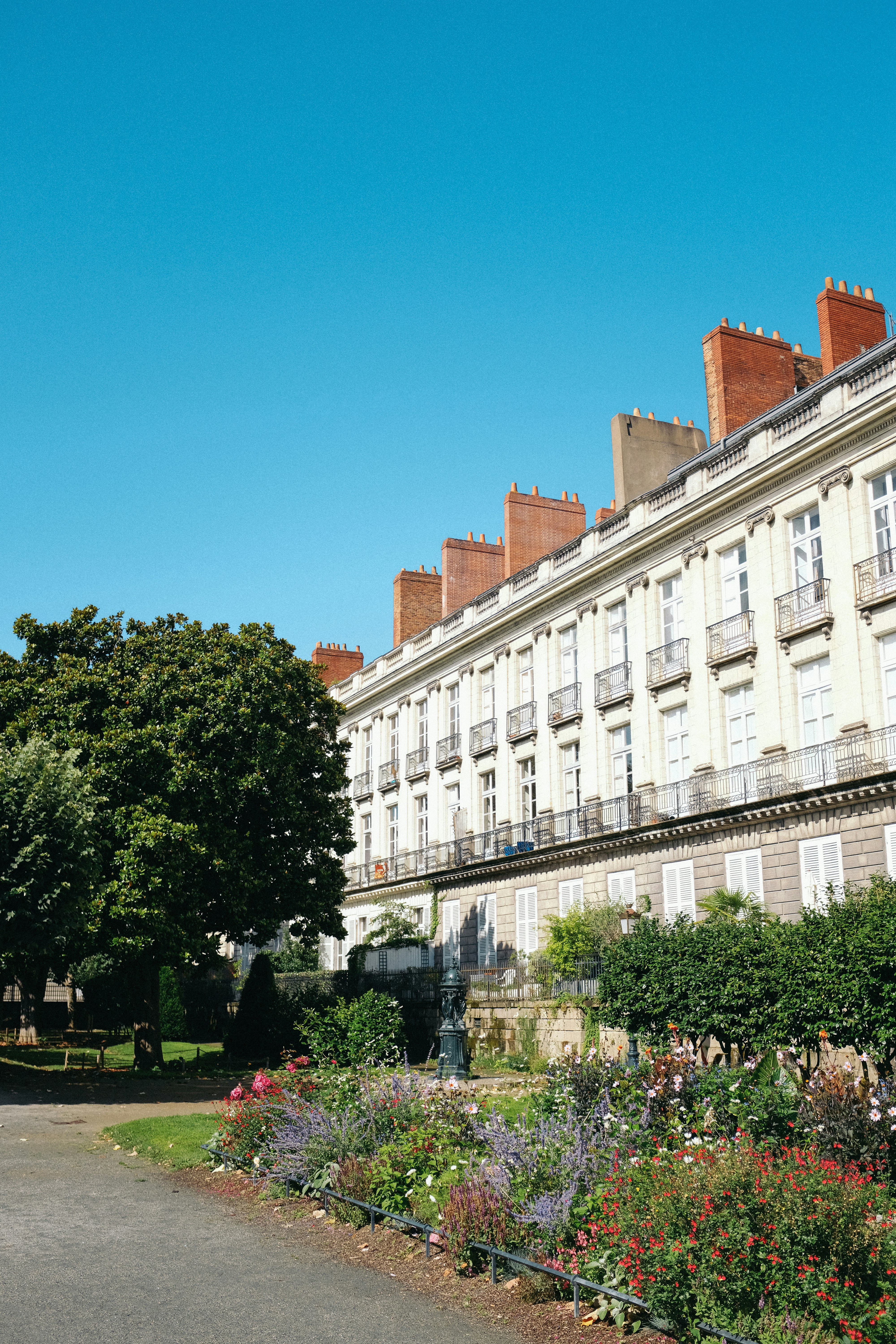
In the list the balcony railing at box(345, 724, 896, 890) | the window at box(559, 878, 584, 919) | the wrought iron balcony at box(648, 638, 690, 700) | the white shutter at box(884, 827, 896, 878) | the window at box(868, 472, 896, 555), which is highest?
the window at box(868, 472, 896, 555)

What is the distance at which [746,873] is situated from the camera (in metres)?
25.8

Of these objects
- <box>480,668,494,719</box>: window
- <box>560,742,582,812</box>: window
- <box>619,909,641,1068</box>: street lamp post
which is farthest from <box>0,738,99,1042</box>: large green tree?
<box>480,668,494,719</box>: window

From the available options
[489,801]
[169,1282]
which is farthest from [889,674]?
[169,1282]

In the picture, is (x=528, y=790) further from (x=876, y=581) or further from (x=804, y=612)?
(x=876, y=581)

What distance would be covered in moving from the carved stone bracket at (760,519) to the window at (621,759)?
→ 6.64 m

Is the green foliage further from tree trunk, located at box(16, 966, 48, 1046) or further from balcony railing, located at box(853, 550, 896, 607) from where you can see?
balcony railing, located at box(853, 550, 896, 607)

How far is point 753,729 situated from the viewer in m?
27.7

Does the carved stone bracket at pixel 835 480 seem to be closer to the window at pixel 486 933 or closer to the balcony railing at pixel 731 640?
the balcony railing at pixel 731 640

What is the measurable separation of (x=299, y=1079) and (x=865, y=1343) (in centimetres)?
908

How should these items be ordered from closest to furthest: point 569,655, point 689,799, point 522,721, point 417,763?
1. point 689,799
2. point 569,655
3. point 522,721
4. point 417,763

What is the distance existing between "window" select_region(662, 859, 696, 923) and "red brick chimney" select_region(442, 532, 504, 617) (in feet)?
60.3

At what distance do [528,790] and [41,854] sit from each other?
18375mm

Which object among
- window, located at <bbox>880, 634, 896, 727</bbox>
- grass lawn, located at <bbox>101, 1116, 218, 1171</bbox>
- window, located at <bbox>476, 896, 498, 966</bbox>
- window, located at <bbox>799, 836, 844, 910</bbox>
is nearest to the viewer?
grass lawn, located at <bbox>101, 1116, 218, 1171</bbox>

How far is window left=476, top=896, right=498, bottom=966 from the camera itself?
118 feet
